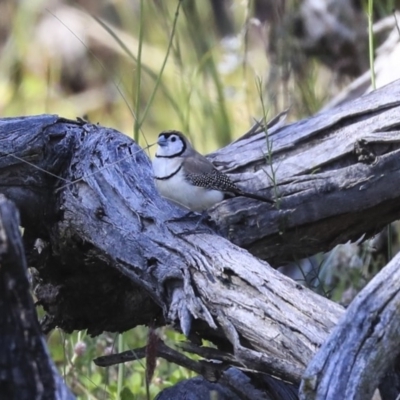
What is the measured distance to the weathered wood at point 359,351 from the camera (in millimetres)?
2070

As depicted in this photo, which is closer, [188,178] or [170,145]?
[188,178]

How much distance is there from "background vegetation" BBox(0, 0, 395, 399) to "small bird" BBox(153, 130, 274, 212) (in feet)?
0.51

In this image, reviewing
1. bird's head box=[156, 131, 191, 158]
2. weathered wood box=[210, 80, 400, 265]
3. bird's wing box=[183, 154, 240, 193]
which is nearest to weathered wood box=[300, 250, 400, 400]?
weathered wood box=[210, 80, 400, 265]

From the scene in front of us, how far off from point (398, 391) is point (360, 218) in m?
1.13

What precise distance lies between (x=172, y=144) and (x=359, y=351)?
6.31 feet

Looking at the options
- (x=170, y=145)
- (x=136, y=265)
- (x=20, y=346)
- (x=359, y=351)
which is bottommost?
(x=359, y=351)

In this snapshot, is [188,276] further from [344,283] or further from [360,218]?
[344,283]

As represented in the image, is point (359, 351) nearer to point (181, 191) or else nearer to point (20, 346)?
point (20, 346)

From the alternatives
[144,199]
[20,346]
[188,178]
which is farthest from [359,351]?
[188,178]

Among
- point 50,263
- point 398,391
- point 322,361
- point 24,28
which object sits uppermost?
point 24,28

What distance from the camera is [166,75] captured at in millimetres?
7910

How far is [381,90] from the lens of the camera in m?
3.62

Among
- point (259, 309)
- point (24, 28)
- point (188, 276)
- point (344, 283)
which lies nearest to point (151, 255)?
point (188, 276)

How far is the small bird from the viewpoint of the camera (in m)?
3.44
